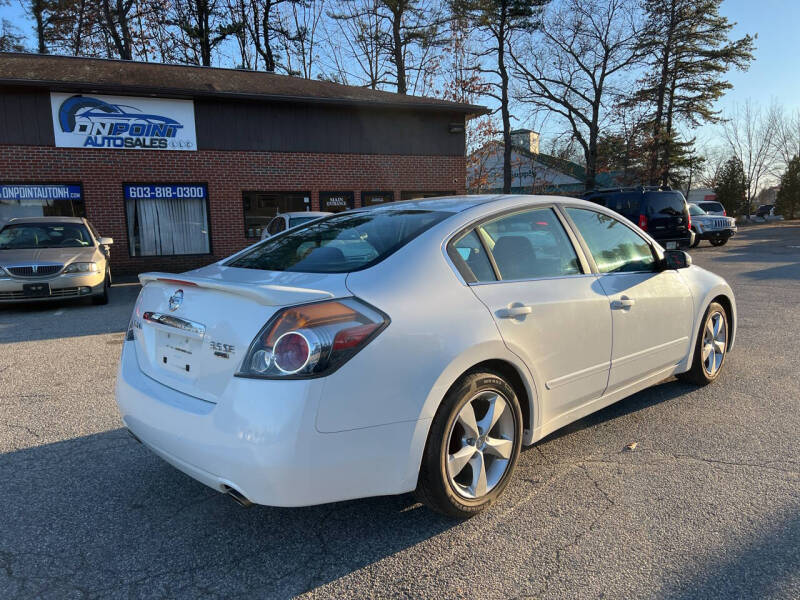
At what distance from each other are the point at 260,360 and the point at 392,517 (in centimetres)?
111

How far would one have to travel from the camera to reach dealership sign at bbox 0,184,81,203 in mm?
13383

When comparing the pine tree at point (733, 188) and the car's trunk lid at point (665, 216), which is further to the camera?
the pine tree at point (733, 188)

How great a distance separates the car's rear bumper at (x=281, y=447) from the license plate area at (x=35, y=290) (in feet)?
24.2

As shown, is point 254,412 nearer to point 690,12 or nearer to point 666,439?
point 666,439

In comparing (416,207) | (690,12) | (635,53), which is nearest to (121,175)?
(416,207)

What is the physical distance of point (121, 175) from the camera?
1422 centimetres


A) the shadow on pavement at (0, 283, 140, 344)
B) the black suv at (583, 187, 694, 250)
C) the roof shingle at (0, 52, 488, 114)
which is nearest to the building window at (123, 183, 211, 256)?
the roof shingle at (0, 52, 488, 114)

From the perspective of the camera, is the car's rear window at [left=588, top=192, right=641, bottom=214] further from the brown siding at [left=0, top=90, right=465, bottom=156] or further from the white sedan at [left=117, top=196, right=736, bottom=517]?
the white sedan at [left=117, top=196, right=736, bottom=517]

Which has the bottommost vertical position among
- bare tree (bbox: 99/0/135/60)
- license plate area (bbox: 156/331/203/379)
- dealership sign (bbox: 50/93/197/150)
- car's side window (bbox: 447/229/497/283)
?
license plate area (bbox: 156/331/203/379)

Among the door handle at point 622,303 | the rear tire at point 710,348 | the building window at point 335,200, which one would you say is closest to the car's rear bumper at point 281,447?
the door handle at point 622,303

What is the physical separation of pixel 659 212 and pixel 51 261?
13.5 metres

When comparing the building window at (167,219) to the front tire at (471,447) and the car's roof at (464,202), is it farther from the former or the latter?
the front tire at (471,447)

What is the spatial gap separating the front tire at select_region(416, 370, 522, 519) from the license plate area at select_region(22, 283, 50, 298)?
8.13 metres

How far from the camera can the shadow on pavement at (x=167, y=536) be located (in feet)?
7.29
